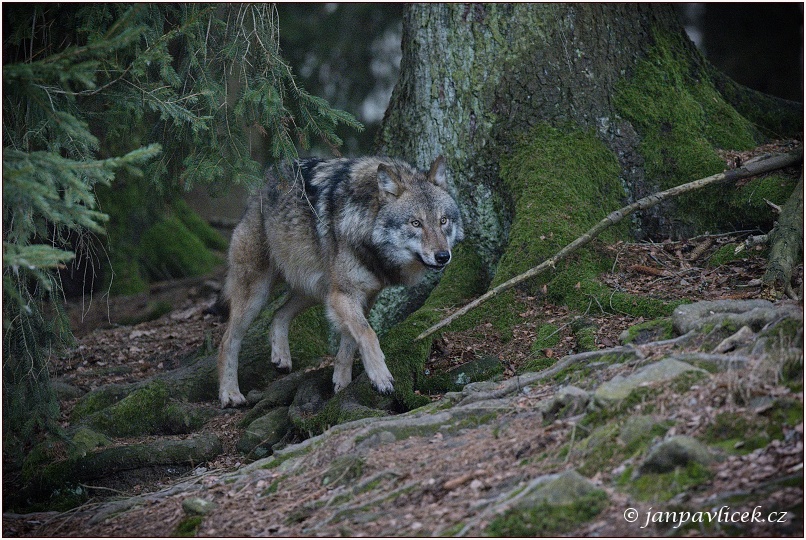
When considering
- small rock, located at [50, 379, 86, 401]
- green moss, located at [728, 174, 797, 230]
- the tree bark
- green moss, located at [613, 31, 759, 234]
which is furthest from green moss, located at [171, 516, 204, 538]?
green moss, located at [728, 174, 797, 230]

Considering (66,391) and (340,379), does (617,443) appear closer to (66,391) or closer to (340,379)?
(340,379)

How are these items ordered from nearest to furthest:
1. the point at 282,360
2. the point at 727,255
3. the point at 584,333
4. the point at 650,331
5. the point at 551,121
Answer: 1. the point at 650,331
2. the point at 584,333
3. the point at 727,255
4. the point at 551,121
5. the point at 282,360

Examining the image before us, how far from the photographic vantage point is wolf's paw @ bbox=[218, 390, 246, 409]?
822 centimetres

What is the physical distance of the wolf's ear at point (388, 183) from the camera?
23.9 ft

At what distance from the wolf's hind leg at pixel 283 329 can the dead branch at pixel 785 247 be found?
4675 mm

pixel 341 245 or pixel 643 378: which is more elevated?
pixel 341 245

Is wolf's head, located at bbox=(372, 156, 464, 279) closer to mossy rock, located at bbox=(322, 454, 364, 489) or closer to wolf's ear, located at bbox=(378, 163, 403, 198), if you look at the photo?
wolf's ear, located at bbox=(378, 163, 403, 198)

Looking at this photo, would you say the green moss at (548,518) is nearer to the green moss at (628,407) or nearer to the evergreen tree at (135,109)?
the green moss at (628,407)

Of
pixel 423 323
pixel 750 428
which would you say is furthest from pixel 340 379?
pixel 750 428

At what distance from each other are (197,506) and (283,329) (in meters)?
3.67

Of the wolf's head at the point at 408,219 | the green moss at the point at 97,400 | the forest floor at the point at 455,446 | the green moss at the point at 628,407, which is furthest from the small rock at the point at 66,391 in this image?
the green moss at the point at 628,407

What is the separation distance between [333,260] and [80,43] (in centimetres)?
299

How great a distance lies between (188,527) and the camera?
4906 millimetres

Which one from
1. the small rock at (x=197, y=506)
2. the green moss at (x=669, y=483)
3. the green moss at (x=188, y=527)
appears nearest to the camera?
the green moss at (x=669, y=483)
